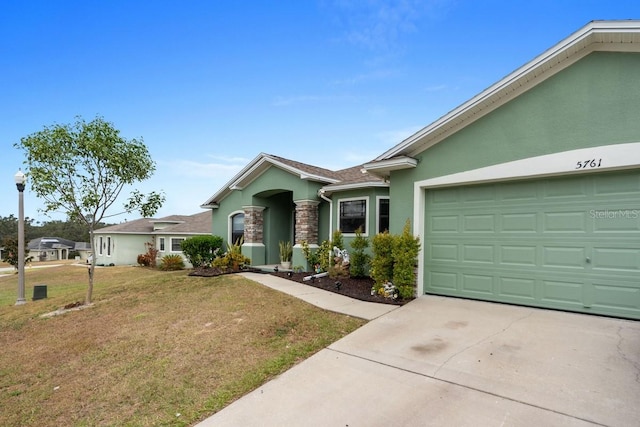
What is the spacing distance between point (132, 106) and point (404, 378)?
15741 millimetres

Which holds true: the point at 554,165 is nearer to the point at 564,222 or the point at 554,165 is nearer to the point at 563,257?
the point at 564,222

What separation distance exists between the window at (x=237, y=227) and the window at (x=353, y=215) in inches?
239

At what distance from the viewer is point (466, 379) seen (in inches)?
147

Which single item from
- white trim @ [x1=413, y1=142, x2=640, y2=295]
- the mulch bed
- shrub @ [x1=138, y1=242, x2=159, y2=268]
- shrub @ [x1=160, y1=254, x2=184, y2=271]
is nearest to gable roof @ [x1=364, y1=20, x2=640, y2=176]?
white trim @ [x1=413, y1=142, x2=640, y2=295]

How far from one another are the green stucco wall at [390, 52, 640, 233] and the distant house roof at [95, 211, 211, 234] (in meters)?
19.8

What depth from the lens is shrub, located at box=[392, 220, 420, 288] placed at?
719 cm

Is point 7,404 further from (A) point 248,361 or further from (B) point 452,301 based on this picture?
(B) point 452,301

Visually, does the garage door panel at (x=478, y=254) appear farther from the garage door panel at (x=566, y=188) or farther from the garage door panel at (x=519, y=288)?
the garage door panel at (x=566, y=188)

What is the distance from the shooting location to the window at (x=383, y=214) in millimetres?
10922

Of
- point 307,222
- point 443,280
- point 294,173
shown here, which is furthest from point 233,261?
point 443,280

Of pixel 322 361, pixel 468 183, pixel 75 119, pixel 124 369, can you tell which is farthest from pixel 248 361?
pixel 75 119

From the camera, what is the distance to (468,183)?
688 centimetres

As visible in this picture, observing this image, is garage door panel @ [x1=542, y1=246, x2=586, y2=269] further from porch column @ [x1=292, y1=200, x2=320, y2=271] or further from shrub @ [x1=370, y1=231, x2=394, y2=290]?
porch column @ [x1=292, y1=200, x2=320, y2=271]

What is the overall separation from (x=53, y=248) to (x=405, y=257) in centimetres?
5213
